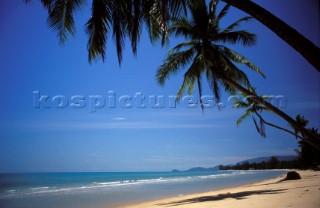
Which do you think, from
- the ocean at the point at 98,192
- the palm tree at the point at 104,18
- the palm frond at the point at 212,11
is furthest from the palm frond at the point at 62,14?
the ocean at the point at 98,192

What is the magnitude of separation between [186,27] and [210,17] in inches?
37.7

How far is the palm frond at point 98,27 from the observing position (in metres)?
4.32

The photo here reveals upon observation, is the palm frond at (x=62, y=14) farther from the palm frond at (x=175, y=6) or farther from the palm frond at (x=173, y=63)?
the palm frond at (x=173, y=63)

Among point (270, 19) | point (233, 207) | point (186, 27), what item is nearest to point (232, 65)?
point (186, 27)

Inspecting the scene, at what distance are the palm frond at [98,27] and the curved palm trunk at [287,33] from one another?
7.74 ft

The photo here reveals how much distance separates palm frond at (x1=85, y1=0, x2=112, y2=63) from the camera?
4320 mm

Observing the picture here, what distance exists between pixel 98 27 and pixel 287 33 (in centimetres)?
311

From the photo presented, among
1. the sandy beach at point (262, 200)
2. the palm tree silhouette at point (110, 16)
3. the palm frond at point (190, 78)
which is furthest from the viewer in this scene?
the palm frond at point (190, 78)

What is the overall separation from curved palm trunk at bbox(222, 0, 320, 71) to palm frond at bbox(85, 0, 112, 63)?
236 cm

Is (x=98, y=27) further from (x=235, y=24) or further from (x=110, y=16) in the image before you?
(x=235, y=24)

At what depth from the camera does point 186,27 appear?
8.98m

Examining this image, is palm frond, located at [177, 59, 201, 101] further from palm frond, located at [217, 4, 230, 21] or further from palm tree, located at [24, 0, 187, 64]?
palm tree, located at [24, 0, 187, 64]

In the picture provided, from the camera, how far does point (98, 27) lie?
175 inches

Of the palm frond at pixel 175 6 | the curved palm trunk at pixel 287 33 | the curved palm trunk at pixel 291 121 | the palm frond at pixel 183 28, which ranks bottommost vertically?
the curved palm trunk at pixel 291 121
